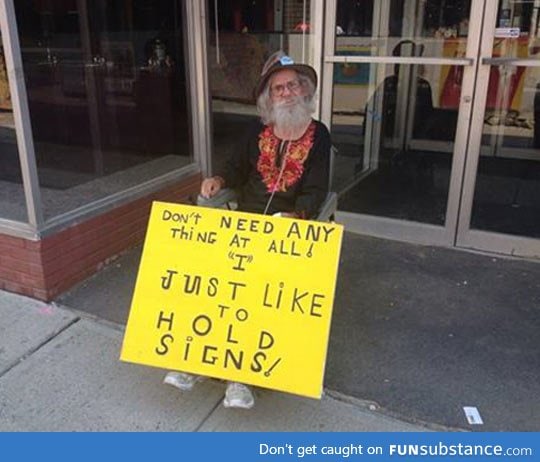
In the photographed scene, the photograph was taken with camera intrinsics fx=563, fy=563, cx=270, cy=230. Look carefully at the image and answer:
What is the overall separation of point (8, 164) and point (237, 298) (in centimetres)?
232

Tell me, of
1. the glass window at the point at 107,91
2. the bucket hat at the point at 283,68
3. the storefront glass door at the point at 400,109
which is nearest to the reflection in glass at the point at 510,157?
the storefront glass door at the point at 400,109

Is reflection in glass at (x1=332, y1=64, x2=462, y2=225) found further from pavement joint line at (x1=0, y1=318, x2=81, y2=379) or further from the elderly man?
pavement joint line at (x1=0, y1=318, x2=81, y2=379)

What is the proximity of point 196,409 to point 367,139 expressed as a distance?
8.03 feet

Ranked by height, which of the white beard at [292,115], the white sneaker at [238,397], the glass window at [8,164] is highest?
the white beard at [292,115]

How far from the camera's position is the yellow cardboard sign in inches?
82.1

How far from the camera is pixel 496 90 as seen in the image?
3312mm

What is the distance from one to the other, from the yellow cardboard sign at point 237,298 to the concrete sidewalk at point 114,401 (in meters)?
0.18

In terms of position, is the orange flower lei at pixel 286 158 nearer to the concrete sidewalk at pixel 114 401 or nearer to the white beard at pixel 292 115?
the white beard at pixel 292 115

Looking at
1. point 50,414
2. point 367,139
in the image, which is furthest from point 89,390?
point 367,139

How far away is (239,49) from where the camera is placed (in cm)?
427

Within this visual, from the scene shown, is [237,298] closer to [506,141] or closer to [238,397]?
[238,397]

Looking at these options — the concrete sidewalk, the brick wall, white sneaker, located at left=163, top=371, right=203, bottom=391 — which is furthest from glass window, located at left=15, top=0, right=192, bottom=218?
white sneaker, located at left=163, top=371, right=203, bottom=391

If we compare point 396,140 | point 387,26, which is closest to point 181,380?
point 396,140

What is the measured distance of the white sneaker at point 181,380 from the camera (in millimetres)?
2203
